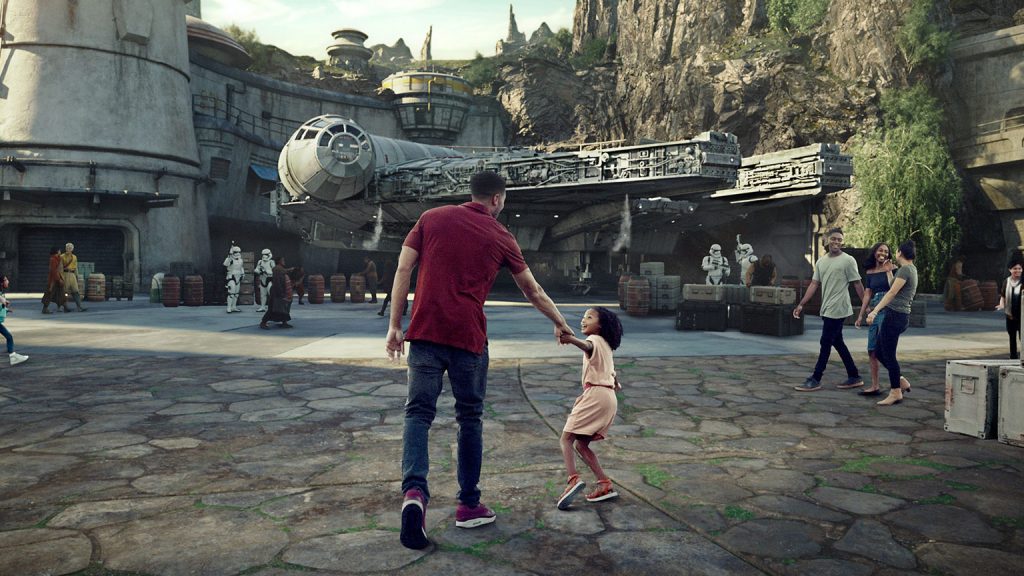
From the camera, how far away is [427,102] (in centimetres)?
4147

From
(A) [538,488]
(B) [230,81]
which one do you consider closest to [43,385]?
(A) [538,488]

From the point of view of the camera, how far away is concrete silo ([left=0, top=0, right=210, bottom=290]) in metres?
25.7

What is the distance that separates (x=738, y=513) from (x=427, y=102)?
41.2 meters

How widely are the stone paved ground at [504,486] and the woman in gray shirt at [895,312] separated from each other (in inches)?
14.8

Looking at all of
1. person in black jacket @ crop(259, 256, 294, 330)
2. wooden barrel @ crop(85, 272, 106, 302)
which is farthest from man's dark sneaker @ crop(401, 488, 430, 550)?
wooden barrel @ crop(85, 272, 106, 302)

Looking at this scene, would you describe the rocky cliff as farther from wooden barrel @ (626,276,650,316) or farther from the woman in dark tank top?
the woman in dark tank top

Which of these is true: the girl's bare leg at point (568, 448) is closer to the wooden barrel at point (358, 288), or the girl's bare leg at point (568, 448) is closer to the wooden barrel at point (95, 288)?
the wooden barrel at point (358, 288)

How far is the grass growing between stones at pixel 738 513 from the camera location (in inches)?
120

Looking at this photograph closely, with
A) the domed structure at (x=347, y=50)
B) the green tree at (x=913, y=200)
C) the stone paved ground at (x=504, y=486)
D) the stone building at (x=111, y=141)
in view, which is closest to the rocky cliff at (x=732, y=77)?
the green tree at (x=913, y=200)

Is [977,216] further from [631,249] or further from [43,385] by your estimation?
[43,385]

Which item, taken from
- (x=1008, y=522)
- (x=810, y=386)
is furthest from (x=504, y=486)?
(x=810, y=386)

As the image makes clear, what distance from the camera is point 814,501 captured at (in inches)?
130

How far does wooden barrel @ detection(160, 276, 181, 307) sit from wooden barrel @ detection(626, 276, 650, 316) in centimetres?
1360

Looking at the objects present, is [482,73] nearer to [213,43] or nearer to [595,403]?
[213,43]
